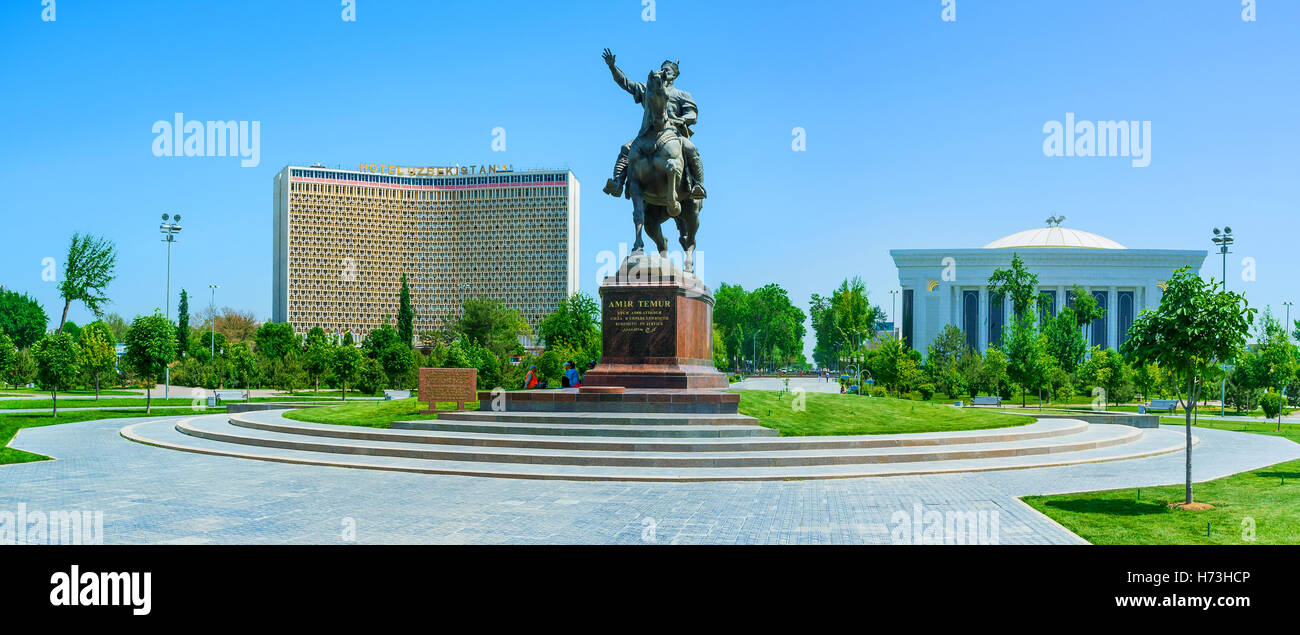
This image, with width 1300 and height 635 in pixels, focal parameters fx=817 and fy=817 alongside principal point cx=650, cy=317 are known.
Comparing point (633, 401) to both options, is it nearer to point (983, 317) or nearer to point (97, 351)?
point (97, 351)

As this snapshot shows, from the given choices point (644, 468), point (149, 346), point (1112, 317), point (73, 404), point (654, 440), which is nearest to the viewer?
point (644, 468)

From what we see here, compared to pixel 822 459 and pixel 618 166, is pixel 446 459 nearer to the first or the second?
pixel 822 459

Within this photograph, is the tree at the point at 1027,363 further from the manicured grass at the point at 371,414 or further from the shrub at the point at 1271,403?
the manicured grass at the point at 371,414

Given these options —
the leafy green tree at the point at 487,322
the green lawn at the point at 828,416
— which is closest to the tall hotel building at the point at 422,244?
the leafy green tree at the point at 487,322

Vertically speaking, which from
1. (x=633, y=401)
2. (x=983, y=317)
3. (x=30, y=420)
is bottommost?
(x=30, y=420)

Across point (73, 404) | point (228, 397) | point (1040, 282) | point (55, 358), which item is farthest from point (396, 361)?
point (1040, 282)

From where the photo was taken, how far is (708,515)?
10094mm

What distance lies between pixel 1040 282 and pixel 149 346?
3440 inches

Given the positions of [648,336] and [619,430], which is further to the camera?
[648,336]

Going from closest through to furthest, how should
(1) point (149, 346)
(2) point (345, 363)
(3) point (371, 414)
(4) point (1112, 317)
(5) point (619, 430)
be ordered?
(5) point (619, 430) < (3) point (371, 414) < (1) point (149, 346) < (2) point (345, 363) < (4) point (1112, 317)

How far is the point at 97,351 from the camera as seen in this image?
4959cm

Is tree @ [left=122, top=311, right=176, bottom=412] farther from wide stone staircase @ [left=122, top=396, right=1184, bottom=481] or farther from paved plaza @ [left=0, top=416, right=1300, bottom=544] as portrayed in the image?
paved plaza @ [left=0, top=416, right=1300, bottom=544]

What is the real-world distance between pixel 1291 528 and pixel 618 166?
51.4 feet
